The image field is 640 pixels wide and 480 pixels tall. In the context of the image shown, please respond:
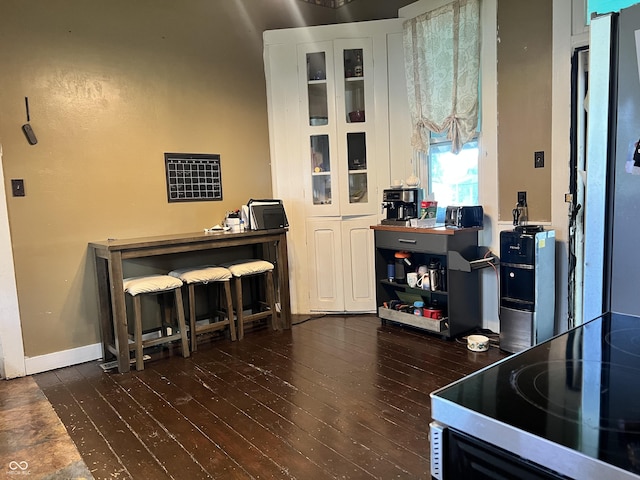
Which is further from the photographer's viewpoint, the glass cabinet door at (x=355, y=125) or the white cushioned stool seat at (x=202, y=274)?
the glass cabinet door at (x=355, y=125)

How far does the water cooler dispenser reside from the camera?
304cm

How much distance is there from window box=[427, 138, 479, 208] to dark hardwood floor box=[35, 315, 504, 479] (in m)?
1.19

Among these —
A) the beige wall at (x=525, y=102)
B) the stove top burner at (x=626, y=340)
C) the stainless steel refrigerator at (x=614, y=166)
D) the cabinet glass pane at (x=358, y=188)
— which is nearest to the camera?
the stove top burner at (x=626, y=340)

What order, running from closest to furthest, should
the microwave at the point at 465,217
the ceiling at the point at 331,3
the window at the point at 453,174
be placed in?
1. the microwave at the point at 465,217
2. the window at the point at 453,174
3. the ceiling at the point at 331,3

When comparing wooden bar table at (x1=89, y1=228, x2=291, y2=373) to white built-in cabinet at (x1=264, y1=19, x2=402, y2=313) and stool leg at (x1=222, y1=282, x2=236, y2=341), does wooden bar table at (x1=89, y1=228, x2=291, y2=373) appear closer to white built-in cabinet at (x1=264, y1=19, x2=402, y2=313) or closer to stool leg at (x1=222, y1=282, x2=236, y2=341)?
stool leg at (x1=222, y1=282, x2=236, y2=341)

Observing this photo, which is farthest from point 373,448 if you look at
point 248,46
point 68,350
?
point 248,46

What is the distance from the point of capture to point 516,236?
309cm

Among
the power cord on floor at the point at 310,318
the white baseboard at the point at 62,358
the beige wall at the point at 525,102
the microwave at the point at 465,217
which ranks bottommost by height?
the power cord on floor at the point at 310,318

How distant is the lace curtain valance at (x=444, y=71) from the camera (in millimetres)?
3508

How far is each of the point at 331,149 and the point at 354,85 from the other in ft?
2.04

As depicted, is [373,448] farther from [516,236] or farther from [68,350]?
[68,350]

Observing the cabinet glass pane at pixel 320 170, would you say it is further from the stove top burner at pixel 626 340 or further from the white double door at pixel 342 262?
the stove top burner at pixel 626 340

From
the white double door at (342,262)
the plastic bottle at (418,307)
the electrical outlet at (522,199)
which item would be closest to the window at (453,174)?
the electrical outlet at (522,199)

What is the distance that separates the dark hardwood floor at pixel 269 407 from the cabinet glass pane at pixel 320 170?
1294 mm
